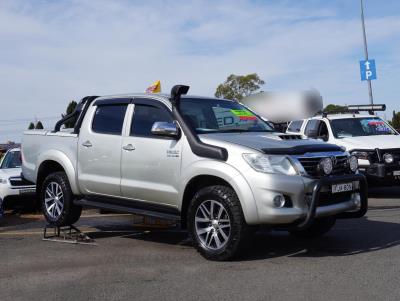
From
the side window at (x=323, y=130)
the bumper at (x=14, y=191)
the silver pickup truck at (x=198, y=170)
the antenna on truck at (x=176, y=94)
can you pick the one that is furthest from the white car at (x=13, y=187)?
the side window at (x=323, y=130)

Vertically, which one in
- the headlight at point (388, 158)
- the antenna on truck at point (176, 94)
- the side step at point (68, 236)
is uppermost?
the antenna on truck at point (176, 94)

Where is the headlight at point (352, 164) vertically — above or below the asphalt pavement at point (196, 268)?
above

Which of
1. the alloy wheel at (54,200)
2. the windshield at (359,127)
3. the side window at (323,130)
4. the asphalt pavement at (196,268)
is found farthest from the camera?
the side window at (323,130)

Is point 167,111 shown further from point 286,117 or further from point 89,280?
point 286,117

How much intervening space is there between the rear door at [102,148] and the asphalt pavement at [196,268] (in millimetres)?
787

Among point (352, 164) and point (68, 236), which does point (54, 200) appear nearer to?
point (68, 236)

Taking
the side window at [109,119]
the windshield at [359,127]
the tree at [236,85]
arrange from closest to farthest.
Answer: the side window at [109,119] → the windshield at [359,127] → the tree at [236,85]

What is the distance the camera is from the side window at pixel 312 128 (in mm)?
12258

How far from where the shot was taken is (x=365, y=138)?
11.8m

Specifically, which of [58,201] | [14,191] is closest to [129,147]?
[58,201]

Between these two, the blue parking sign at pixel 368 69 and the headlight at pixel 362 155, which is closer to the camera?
the headlight at pixel 362 155

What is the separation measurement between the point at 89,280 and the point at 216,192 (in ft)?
5.12

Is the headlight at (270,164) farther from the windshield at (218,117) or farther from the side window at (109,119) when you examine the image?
the side window at (109,119)

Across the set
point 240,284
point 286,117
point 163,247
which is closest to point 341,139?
point 286,117
